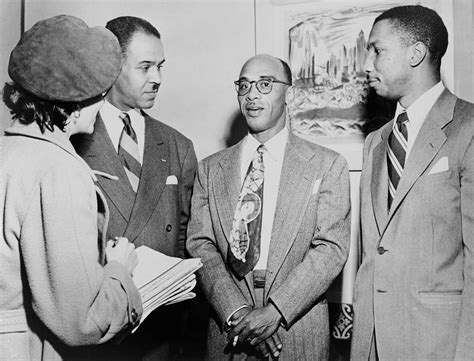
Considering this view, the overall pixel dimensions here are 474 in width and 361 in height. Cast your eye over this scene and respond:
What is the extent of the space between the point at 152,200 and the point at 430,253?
1.15 m

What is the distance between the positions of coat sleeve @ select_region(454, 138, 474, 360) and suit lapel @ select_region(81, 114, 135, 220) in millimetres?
1295

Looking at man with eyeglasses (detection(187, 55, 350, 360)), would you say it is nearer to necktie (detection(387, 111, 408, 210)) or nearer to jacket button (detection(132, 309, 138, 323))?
necktie (detection(387, 111, 408, 210))

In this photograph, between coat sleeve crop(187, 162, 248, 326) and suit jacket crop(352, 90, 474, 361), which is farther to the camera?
coat sleeve crop(187, 162, 248, 326)

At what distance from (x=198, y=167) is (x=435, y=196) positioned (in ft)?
3.50

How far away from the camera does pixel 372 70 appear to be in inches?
81.7

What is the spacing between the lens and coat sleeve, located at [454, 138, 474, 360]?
1.65m

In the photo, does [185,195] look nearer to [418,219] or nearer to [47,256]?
[418,219]

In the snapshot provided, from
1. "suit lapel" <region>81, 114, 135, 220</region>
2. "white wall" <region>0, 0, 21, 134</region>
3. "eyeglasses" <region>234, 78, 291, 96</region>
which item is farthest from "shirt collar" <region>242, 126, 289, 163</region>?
"white wall" <region>0, 0, 21, 134</region>

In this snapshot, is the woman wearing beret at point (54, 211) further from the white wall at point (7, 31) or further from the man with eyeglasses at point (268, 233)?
the white wall at point (7, 31)

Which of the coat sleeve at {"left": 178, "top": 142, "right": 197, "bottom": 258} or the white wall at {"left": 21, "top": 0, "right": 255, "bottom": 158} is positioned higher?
the white wall at {"left": 21, "top": 0, "right": 255, "bottom": 158}

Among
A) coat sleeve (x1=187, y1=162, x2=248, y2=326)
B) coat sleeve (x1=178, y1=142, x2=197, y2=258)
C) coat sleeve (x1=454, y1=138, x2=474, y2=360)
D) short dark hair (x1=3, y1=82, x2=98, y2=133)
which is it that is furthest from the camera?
coat sleeve (x1=178, y1=142, x2=197, y2=258)

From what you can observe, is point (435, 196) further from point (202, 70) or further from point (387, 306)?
point (202, 70)

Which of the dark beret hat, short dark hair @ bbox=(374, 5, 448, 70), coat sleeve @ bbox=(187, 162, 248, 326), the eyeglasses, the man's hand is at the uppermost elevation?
short dark hair @ bbox=(374, 5, 448, 70)

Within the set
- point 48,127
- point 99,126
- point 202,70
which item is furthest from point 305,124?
point 48,127
